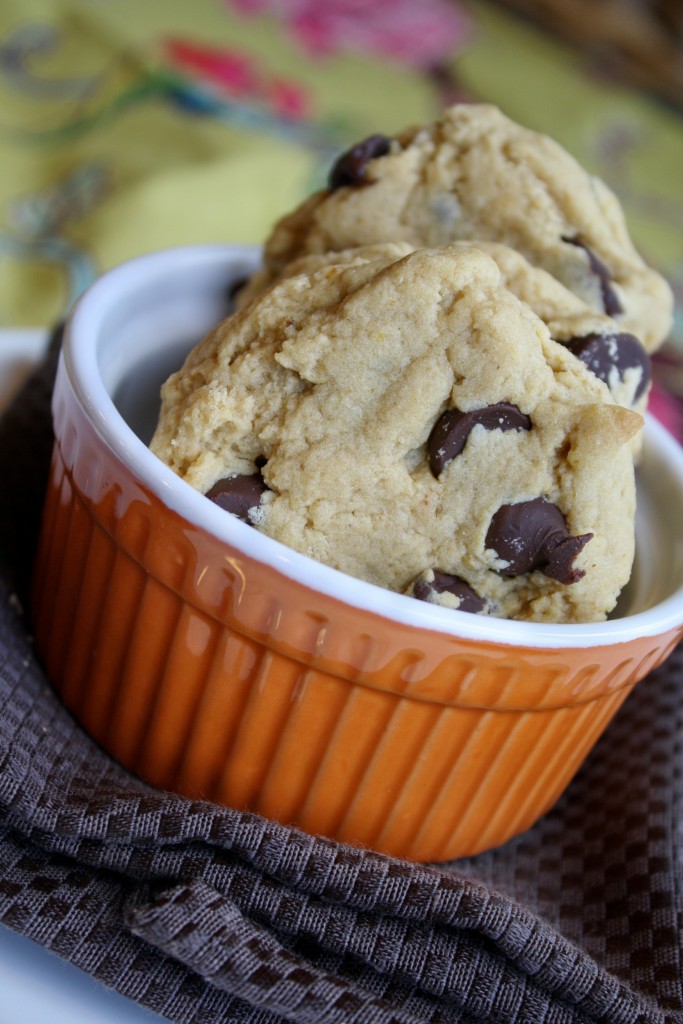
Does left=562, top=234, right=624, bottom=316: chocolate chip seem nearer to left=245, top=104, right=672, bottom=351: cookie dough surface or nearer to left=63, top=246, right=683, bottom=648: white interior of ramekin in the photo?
left=245, top=104, right=672, bottom=351: cookie dough surface

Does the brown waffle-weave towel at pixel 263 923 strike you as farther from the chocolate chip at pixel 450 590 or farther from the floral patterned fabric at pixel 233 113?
the floral patterned fabric at pixel 233 113

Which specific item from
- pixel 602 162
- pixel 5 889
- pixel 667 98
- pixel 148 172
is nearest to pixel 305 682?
pixel 5 889

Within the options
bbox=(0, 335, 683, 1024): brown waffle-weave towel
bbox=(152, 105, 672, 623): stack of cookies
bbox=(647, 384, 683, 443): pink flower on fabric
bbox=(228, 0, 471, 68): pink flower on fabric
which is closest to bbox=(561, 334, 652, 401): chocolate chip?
bbox=(152, 105, 672, 623): stack of cookies

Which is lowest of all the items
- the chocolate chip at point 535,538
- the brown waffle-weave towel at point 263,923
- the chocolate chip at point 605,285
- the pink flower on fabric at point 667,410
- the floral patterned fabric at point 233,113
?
the floral patterned fabric at point 233,113

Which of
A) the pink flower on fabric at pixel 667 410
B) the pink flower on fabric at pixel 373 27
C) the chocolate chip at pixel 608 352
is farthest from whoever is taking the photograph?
the pink flower on fabric at pixel 373 27

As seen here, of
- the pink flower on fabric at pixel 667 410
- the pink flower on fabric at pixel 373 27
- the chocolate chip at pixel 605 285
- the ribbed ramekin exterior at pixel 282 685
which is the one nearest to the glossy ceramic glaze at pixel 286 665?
the ribbed ramekin exterior at pixel 282 685

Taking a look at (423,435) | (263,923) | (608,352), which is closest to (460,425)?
(423,435)
